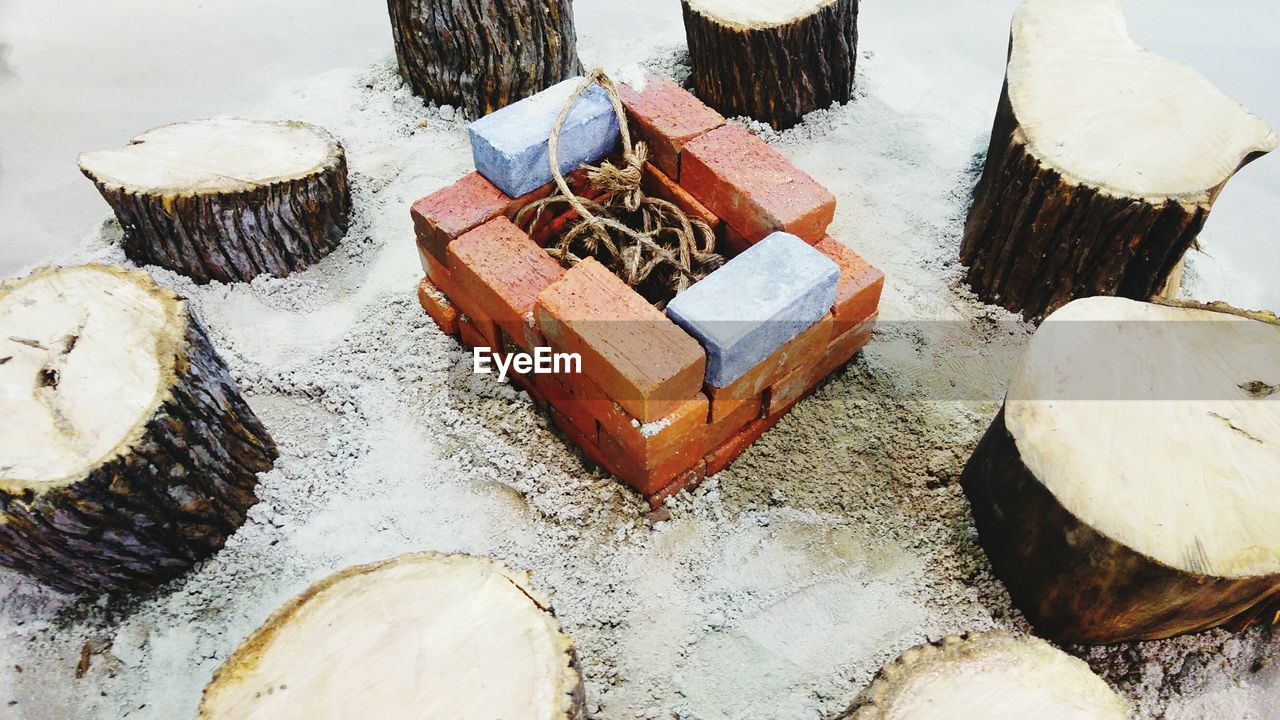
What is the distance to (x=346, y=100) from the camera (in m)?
4.24

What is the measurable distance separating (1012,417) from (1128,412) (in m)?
0.28

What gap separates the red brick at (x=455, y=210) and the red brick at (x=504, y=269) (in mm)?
45

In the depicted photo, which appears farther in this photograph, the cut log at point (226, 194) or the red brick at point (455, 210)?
the cut log at point (226, 194)

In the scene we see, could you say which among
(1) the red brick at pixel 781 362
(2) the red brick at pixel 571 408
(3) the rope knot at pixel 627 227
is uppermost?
(3) the rope knot at pixel 627 227

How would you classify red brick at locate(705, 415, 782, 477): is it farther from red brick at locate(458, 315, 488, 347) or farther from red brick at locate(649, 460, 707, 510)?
red brick at locate(458, 315, 488, 347)

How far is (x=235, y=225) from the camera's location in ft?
10.4

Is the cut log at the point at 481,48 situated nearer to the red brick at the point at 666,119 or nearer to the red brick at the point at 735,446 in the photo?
the red brick at the point at 666,119

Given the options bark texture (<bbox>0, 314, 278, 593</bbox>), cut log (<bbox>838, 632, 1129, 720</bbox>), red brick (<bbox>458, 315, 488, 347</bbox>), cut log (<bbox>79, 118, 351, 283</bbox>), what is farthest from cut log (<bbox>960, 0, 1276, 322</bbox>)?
bark texture (<bbox>0, 314, 278, 593</bbox>)

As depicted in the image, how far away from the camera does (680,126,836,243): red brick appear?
2740mm

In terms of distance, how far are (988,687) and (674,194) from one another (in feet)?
6.22

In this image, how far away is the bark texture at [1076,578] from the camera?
202 centimetres

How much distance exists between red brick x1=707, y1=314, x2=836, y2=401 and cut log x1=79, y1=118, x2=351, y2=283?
185 centimetres

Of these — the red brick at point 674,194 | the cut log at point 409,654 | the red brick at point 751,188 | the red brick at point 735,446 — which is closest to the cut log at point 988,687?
the cut log at point 409,654

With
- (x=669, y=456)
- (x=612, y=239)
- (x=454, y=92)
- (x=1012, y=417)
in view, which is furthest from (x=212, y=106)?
(x=1012, y=417)
